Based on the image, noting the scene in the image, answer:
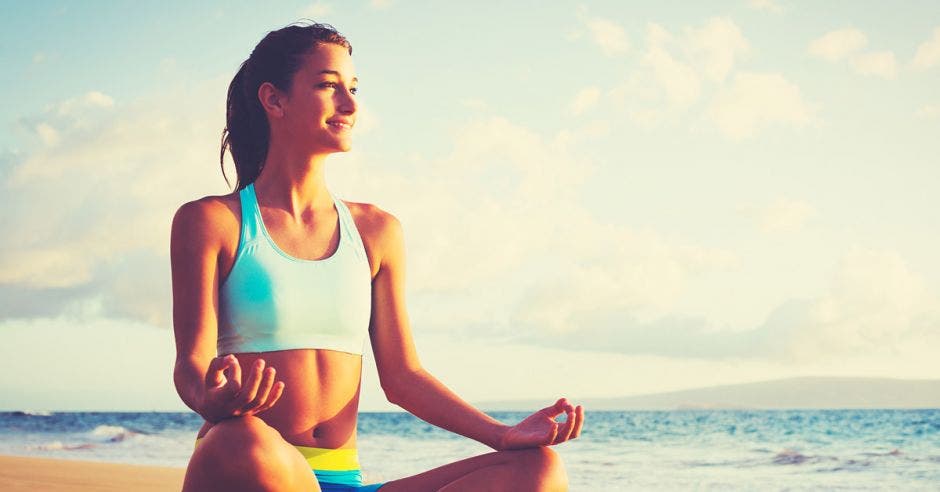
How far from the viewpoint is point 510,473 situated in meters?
2.19

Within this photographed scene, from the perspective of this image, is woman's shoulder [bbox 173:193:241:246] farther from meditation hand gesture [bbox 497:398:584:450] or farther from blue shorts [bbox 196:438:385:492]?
Answer: meditation hand gesture [bbox 497:398:584:450]

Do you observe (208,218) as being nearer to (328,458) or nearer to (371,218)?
(371,218)

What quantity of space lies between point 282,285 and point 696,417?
101ft

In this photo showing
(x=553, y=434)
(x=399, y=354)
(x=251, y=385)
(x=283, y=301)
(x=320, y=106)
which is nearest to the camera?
(x=251, y=385)

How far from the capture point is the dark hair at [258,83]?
2535 millimetres

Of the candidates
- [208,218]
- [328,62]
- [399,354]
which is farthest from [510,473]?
[328,62]

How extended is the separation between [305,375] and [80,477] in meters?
7.72

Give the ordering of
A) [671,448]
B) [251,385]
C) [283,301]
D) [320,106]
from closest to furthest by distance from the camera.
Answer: [251,385], [283,301], [320,106], [671,448]

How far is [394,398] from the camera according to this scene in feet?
8.70

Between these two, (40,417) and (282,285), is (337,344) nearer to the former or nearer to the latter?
(282,285)

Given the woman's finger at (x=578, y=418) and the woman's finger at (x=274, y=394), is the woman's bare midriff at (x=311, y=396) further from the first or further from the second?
the woman's finger at (x=578, y=418)

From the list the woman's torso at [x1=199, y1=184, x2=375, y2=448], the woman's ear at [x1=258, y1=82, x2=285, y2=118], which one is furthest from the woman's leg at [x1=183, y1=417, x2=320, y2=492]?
the woman's ear at [x1=258, y1=82, x2=285, y2=118]

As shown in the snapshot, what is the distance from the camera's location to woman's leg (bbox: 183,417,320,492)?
74.9 inches

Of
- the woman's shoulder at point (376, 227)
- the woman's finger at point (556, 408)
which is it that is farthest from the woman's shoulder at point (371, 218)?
the woman's finger at point (556, 408)
